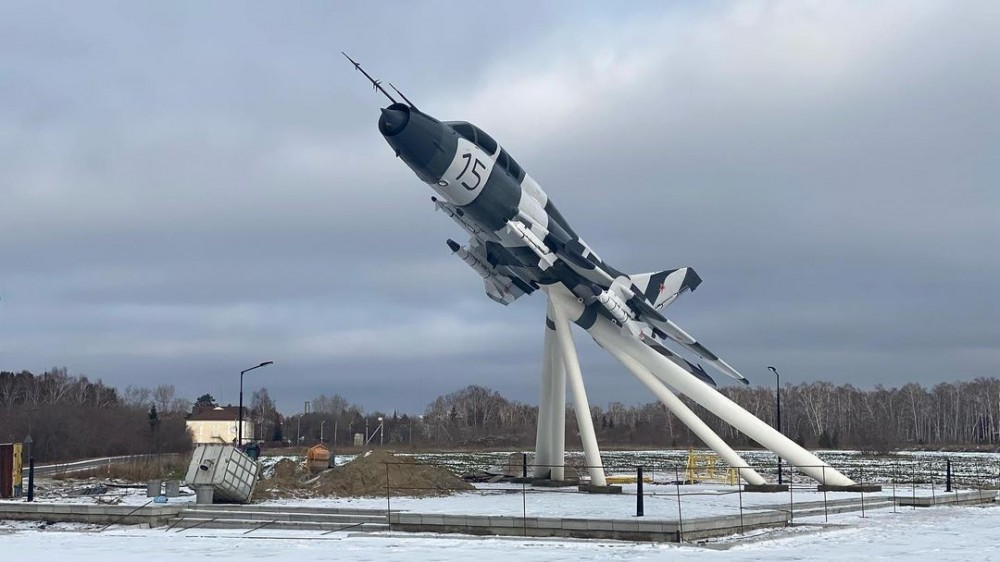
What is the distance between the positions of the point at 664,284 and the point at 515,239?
23.3 ft

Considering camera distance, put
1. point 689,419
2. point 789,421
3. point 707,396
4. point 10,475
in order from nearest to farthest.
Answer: point 10,475 < point 689,419 < point 707,396 < point 789,421

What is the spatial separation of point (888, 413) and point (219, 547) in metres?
126

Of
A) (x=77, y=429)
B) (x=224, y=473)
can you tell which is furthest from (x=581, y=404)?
(x=77, y=429)

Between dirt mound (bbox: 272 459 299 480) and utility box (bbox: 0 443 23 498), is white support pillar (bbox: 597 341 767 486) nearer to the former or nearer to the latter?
dirt mound (bbox: 272 459 299 480)

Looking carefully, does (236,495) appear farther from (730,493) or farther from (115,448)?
(115,448)

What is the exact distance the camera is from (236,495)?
80.7 ft

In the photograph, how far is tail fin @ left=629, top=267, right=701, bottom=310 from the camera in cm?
3381

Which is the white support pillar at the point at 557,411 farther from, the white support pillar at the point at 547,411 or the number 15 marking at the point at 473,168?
the number 15 marking at the point at 473,168

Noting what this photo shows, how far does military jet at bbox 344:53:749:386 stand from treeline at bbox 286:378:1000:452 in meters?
68.5

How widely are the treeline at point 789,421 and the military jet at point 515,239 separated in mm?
68478

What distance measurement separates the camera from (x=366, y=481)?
29.6 meters

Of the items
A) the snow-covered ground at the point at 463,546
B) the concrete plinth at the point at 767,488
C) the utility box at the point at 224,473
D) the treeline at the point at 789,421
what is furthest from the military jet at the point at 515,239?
the treeline at the point at 789,421

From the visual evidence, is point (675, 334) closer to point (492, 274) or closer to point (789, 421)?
point (492, 274)

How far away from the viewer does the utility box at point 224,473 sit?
24.1 m
